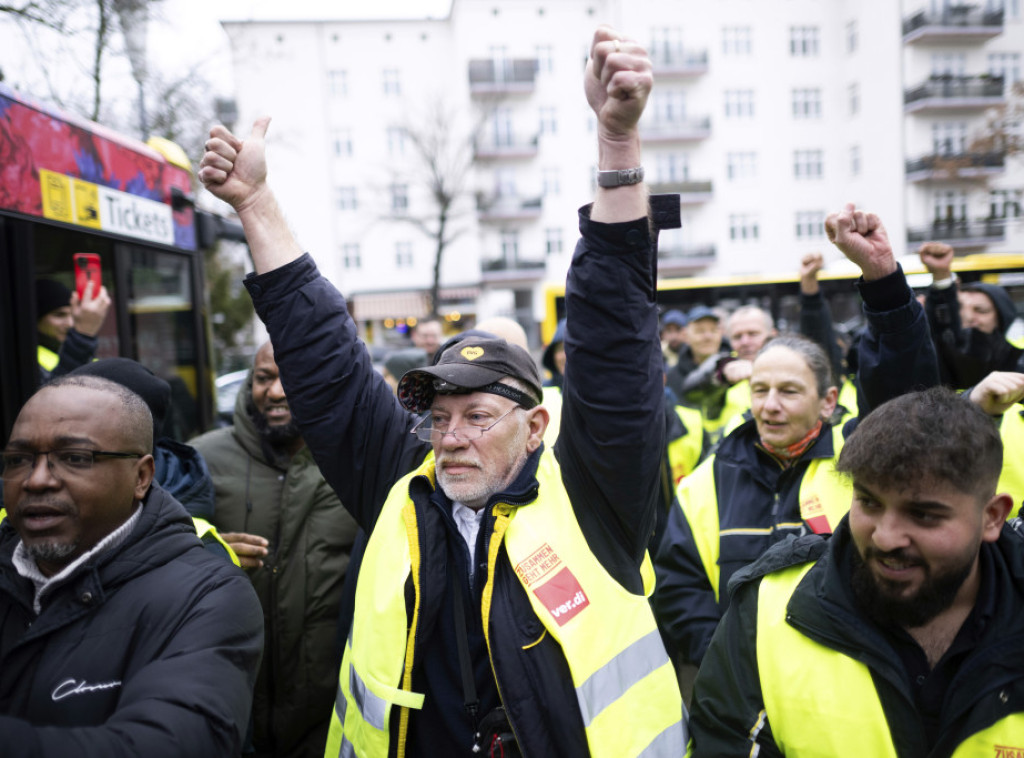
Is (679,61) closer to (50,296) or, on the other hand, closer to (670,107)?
(670,107)

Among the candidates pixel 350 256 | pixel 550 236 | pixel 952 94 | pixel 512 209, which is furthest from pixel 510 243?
pixel 952 94

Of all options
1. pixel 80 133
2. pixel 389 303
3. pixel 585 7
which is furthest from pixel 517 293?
pixel 80 133

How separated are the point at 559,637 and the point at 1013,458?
210cm

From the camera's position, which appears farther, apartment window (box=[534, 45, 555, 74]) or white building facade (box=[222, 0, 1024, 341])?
apartment window (box=[534, 45, 555, 74])

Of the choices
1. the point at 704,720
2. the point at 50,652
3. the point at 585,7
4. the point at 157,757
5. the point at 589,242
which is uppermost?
the point at 585,7

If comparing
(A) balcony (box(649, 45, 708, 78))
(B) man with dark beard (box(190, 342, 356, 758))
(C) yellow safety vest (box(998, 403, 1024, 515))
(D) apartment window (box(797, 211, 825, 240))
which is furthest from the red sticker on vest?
(D) apartment window (box(797, 211, 825, 240))

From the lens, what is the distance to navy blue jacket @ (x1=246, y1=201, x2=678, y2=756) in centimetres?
195

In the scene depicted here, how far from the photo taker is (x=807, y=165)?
39031mm

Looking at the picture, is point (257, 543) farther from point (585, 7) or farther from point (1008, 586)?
point (585, 7)

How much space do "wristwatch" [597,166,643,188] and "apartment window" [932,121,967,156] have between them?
3913 cm

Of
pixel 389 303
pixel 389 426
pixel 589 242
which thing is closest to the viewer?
pixel 589 242

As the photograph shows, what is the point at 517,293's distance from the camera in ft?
135

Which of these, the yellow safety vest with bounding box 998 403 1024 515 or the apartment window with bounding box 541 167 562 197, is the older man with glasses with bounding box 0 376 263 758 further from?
the apartment window with bounding box 541 167 562 197

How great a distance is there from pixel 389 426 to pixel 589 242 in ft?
3.19
